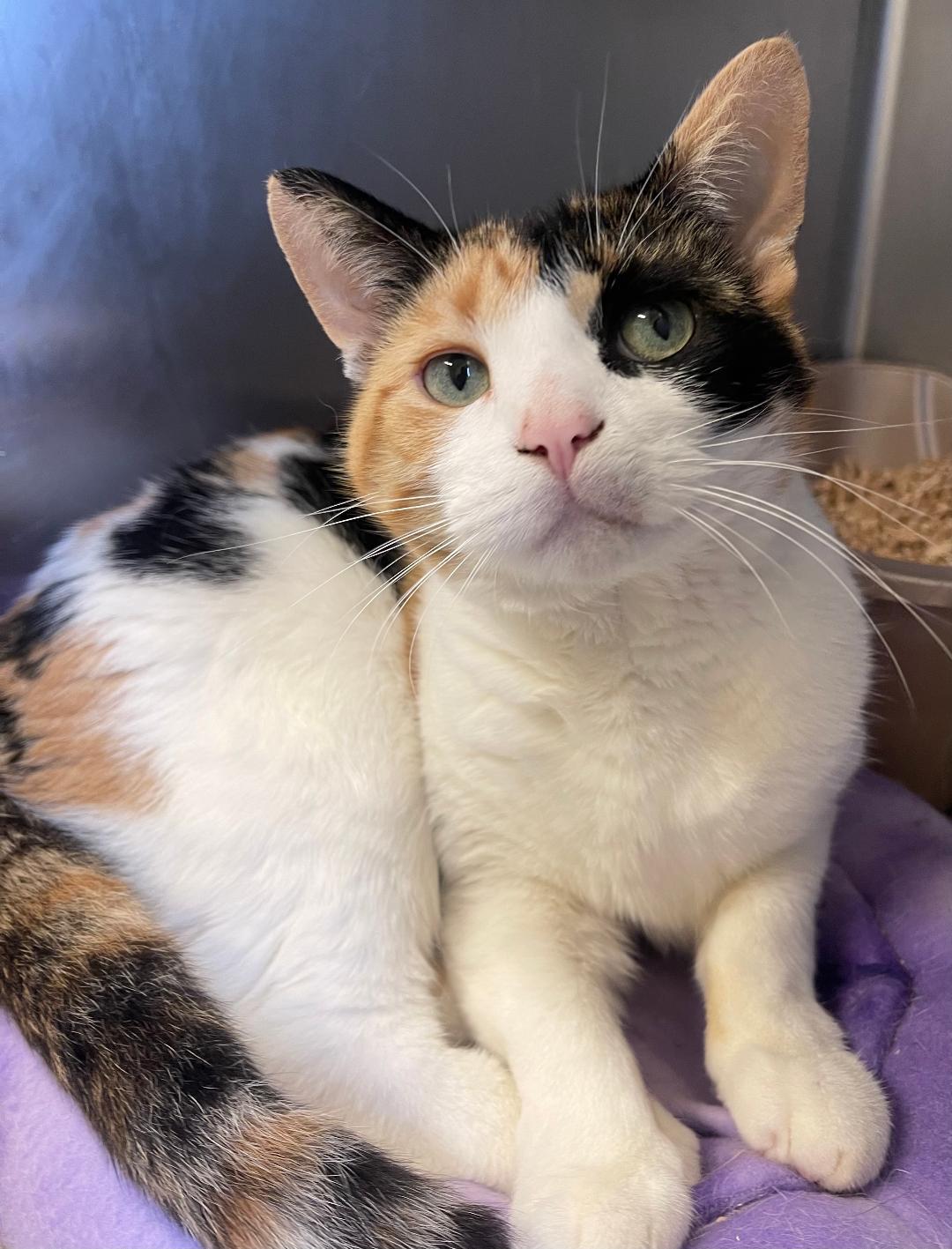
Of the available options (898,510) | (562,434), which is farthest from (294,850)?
(898,510)

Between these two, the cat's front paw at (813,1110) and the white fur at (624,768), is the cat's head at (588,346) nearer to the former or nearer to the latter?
the white fur at (624,768)

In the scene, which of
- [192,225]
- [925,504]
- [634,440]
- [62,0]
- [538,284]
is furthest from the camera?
[925,504]

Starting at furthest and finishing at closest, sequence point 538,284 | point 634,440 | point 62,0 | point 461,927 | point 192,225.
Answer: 1. point 192,225
2. point 62,0
3. point 461,927
4. point 538,284
5. point 634,440

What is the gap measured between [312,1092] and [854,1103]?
677 millimetres

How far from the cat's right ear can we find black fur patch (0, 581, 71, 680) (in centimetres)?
55

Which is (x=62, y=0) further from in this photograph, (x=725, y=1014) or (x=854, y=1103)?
(x=854, y=1103)

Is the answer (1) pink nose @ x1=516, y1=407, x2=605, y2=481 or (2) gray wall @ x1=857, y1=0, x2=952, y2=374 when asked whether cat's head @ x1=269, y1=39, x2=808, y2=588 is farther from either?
(2) gray wall @ x1=857, y1=0, x2=952, y2=374

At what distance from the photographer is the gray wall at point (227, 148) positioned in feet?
5.83

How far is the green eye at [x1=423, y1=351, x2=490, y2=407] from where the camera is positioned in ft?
3.89

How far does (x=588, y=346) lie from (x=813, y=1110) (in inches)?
36.9

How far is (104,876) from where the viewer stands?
131 centimetres

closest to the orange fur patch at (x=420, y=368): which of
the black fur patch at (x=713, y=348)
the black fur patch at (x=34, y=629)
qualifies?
the black fur patch at (x=713, y=348)

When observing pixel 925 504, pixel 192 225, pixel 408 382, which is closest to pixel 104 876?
pixel 408 382

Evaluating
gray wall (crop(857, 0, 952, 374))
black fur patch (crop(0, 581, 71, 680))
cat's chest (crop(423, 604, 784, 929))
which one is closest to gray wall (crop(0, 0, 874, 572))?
gray wall (crop(857, 0, 952, 374))
